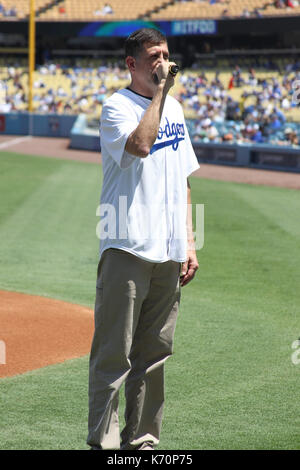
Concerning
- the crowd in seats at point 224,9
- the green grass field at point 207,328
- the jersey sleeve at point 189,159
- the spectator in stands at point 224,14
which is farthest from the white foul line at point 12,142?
the jersey sleeve at point 189,159

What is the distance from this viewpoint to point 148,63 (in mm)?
3223

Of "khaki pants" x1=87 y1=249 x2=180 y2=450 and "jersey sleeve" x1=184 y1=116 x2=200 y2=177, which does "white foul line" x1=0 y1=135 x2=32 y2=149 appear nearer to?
"jersey sleeve" x1=184 y1=116 x2=200 y2=177

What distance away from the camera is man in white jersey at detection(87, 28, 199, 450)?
321 cm

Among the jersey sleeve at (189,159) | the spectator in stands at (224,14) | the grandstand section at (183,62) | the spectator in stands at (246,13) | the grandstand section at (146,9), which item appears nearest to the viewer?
the jersey sleeve at (189,159)

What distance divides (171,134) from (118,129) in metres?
0.31

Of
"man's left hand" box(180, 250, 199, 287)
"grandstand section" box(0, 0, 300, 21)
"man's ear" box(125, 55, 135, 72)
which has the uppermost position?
"grandstand section" box(0, 0, 300, 21)

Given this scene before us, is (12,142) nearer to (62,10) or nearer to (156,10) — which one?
(156,10)

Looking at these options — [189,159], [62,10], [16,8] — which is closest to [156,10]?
[62,10]

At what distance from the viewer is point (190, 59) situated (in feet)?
139

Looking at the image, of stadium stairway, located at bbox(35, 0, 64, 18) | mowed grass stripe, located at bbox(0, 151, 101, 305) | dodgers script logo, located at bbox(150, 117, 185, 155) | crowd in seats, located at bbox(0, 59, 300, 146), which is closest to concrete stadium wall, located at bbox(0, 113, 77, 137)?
crowd in seats, located at bbox(0, 59, 300, 146)

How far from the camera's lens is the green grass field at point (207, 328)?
13.2ft

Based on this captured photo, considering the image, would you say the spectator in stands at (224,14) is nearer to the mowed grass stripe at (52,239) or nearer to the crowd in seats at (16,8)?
the crowd in seats at (16,8)
